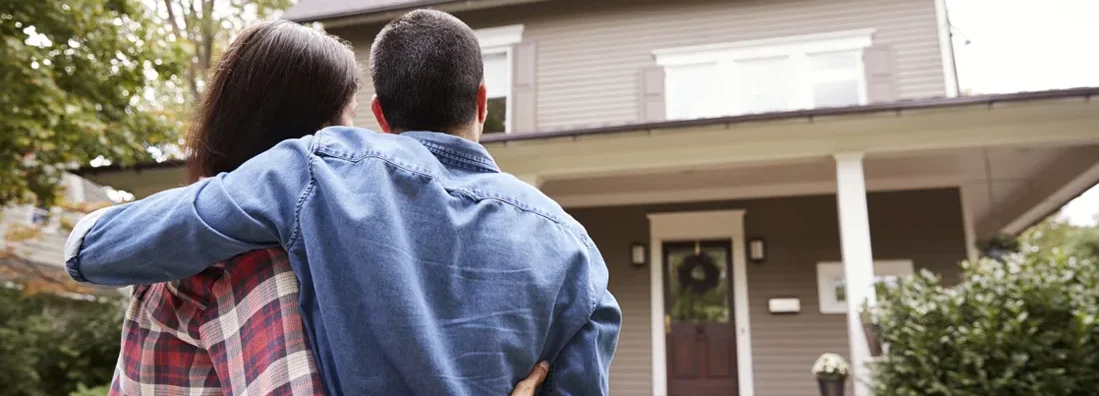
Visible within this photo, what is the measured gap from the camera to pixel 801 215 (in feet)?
27.2

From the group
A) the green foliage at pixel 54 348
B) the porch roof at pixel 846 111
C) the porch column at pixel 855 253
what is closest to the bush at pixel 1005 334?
the porch column at pixel 855 253

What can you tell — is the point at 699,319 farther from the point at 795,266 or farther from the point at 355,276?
the point at 355,276

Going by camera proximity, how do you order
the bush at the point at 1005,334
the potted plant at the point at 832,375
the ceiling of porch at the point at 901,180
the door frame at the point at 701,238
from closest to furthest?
the bush at the point at 1005,334 → the potted plant at the point at 832,375 → the ceiling of porch at the point at 901,180 → the door frame at the point at 701,238

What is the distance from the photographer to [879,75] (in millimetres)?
7559

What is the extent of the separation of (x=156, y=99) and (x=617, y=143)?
12810 mm

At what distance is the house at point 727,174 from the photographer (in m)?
7.59

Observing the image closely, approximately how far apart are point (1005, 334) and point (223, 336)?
4886mm

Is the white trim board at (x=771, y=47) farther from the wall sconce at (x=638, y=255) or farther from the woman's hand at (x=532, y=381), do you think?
the woman's hand at (x=532, y=381)

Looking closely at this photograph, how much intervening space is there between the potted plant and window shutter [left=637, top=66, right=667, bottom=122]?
9.98ft

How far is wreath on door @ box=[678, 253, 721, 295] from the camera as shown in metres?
8.49

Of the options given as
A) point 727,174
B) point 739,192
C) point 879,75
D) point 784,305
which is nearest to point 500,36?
point 727,174

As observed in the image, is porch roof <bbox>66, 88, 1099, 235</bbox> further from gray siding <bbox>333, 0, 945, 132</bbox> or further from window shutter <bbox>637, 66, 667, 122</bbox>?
gray siding <bbox>333, 0, 945, 132</bbox>

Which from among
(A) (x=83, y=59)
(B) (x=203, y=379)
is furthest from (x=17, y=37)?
(B) (x=203, y=379)

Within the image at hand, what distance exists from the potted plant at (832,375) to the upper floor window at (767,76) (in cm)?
266
